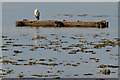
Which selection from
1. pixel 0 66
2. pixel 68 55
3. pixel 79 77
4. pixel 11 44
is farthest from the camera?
pixel 11 44

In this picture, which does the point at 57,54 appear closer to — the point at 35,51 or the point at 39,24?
the point at 35,51

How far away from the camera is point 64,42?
150 feet

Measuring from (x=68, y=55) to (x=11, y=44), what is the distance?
9.90 metres

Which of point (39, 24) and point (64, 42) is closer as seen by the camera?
point (64, 42)

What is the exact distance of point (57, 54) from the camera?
36438 mm

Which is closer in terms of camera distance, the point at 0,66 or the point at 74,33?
the point at 0,66

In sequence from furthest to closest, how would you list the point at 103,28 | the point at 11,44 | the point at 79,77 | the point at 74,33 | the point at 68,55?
the point at 103,28
the point at 74,33
the point at 11,44
the point at 68,55
the point at 79,77

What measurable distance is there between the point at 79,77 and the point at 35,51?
1216 cm

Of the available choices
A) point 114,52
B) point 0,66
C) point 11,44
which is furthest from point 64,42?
point 0,66

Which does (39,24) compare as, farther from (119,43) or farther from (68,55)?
(68,55)

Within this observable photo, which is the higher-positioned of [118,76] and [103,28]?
[103,28]

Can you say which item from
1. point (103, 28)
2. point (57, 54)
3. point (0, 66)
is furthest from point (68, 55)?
point (103, 28)

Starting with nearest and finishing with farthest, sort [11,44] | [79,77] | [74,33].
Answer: [79,77], [11,44], [74,33]

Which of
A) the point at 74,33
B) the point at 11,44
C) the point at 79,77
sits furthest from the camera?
the point at 74,33
